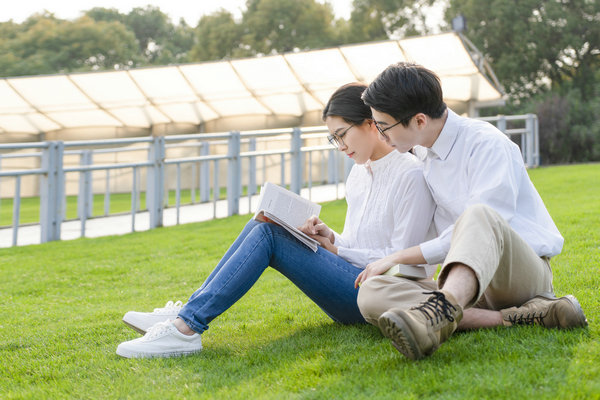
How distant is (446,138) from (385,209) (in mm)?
429

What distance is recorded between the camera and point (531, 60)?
25406 mm

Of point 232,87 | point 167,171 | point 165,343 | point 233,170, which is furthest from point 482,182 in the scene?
point 232,87

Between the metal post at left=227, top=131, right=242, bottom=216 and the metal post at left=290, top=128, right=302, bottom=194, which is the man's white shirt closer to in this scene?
the metal post at left=227, top=131, right=242, bottom=216

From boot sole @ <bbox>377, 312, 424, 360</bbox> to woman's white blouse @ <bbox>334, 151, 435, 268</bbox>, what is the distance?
579 mm

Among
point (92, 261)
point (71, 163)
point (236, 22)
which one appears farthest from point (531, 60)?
point (92, 261)

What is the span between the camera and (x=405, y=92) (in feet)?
8.39

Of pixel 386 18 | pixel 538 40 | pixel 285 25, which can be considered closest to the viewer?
pixel 538 40

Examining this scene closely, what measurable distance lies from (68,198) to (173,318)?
489 inches

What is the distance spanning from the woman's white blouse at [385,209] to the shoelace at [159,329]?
2.53 feet

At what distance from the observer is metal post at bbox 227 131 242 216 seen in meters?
8.73

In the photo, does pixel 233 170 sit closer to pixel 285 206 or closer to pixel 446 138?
pixel 285 206

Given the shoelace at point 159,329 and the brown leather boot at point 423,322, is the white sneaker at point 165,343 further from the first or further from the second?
the brown leather boot at point 423,322

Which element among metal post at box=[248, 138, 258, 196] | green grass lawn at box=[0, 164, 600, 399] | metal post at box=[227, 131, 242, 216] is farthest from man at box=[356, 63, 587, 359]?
metal post at box=[248, 138, 258, 196]

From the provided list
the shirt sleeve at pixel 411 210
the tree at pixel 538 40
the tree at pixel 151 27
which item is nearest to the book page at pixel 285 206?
the shirt sleeve at pixel 411 210
